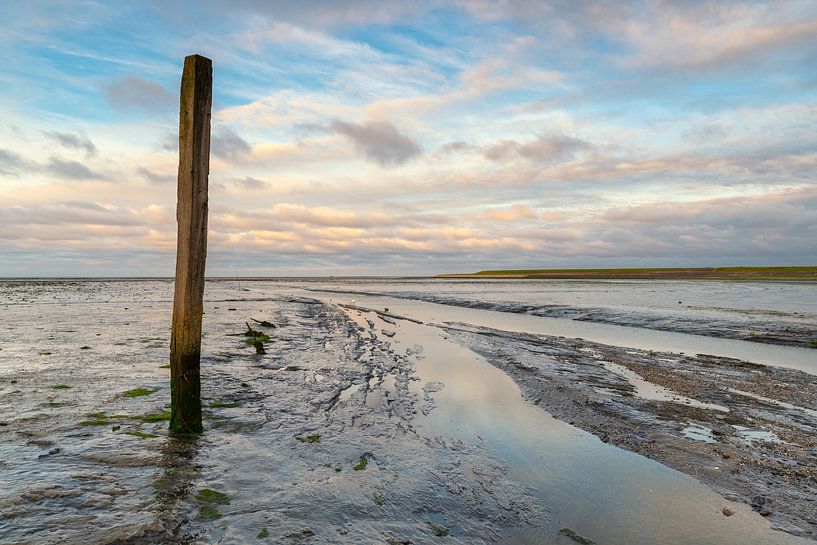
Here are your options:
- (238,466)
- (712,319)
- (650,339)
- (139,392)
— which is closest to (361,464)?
(238,466)

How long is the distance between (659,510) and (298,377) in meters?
8.49

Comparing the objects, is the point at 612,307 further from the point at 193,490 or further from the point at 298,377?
the point at 193,490

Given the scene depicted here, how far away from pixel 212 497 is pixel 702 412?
877 centimetres

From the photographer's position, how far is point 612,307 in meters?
34.2

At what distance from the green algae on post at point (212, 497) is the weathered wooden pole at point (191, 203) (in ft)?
7.09

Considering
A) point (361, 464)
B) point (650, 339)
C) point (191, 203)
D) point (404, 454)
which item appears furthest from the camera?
point (650, 339)

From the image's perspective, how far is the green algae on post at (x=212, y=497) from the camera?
5020mm

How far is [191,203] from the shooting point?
6516 millimetres

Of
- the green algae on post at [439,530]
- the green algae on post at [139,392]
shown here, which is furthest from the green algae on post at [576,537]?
the green algae on post at [139,392]

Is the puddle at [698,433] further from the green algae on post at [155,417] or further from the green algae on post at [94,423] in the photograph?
the green algae on post at [94,423]

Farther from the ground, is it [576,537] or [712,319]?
[712,319]

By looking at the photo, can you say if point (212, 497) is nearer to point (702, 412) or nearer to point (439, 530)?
point (439, 530)

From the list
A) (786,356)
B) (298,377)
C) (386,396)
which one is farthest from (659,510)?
(786,356)

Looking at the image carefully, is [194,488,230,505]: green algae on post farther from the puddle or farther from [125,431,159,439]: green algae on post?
the puddle
